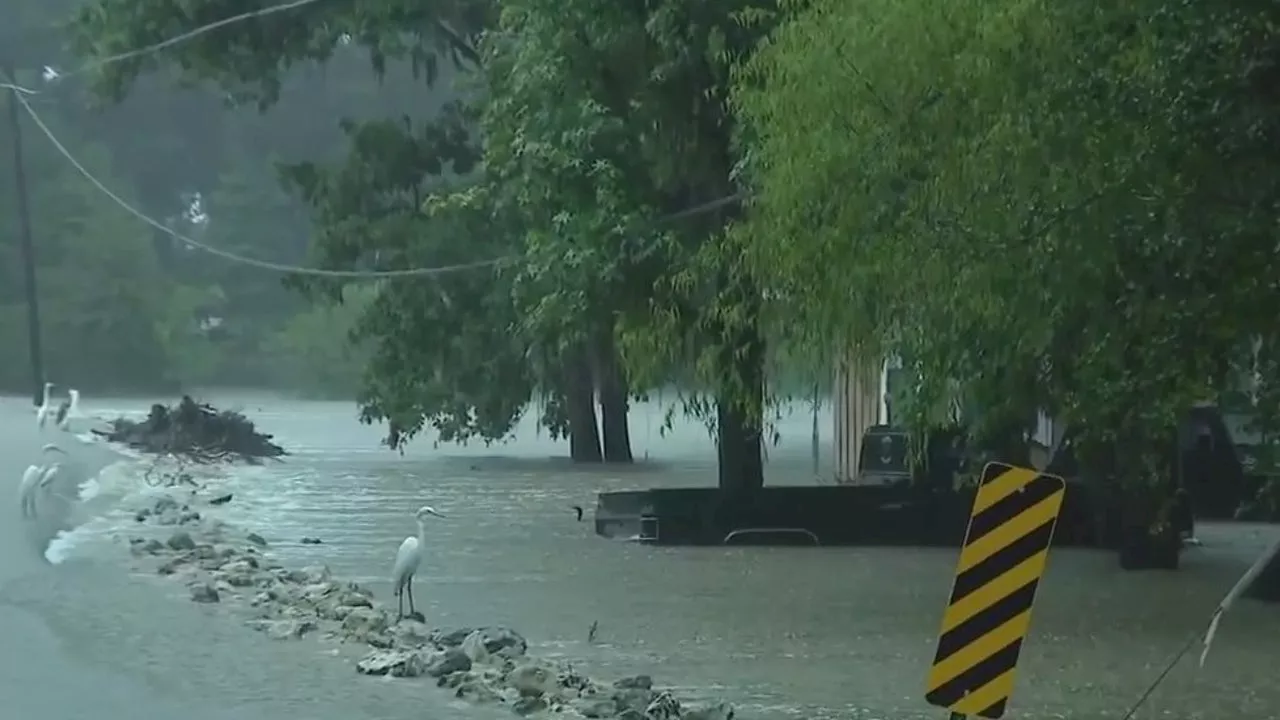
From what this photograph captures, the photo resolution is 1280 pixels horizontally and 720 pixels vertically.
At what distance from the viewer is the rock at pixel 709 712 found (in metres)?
12.0

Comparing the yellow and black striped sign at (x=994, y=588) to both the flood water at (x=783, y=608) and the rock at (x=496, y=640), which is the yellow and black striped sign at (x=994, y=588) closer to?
the flood water at (x=783, y=608)

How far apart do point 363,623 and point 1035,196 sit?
19.8ft

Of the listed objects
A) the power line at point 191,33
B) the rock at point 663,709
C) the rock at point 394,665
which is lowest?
the rock at point 663,709

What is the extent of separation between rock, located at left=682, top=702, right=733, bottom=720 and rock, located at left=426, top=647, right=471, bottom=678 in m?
1.74

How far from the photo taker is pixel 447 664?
44.9 feet

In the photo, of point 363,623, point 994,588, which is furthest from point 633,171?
point 994,588

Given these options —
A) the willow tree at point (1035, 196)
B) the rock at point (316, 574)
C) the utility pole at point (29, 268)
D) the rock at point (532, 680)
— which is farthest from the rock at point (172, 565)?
the utility pole at point (29, 268)

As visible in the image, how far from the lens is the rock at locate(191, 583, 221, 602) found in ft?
57.7

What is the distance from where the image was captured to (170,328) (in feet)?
172

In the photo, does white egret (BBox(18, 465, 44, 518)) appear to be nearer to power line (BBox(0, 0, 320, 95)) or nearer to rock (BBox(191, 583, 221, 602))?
rock (BBox(191, 583, 221, 602))

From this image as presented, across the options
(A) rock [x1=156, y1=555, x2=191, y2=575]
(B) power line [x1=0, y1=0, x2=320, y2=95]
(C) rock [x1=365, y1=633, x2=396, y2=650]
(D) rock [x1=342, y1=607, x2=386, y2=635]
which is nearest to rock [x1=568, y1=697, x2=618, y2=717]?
(C) rock [x1=365, y1=633, x2=396, y2=650]

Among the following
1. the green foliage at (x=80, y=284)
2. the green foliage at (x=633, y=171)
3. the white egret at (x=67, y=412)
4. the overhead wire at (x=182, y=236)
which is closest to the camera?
the green foliage at (x=633, y=171)

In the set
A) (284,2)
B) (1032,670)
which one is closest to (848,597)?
(1032,670)

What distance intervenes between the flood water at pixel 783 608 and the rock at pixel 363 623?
65 centimetres
